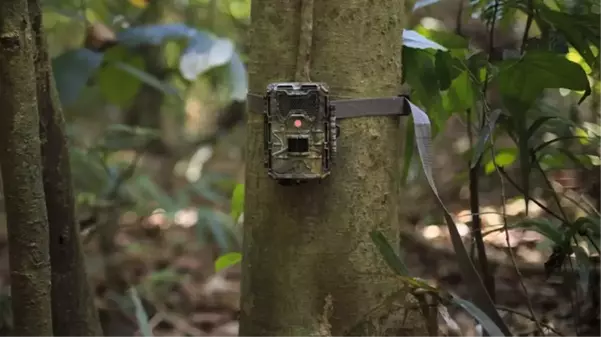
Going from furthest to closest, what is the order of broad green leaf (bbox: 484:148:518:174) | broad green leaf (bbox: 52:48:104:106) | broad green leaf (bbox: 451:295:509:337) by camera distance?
broad green leaf (bbox: 52:48:104:106), broad green leaf (bbox: 484:148:518:174), broad green leaf (bbox: 451:295:509:337)

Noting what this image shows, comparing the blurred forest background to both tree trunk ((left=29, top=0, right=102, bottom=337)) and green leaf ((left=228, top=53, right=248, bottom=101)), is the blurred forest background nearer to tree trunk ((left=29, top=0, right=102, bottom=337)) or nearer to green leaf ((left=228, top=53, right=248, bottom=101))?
green leaf ((left=228, top=53, right=248, bottom=101))

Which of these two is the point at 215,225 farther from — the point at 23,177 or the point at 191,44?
the point at 23,177

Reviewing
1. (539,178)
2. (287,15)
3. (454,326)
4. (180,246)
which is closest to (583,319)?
(539,178)

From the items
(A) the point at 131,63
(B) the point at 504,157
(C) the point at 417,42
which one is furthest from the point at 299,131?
(A) the point at 131,63

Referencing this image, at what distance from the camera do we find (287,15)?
82 cm

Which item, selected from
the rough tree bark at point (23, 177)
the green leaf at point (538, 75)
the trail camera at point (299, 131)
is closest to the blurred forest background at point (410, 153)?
the green leaf at point (538, 75)

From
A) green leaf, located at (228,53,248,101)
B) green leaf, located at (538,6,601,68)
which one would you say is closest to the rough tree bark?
green leaf, located at (538,6,601,68)

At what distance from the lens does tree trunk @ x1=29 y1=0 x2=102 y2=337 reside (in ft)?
2.82

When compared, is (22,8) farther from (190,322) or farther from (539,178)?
(190,322)

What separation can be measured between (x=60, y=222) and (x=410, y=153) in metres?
0.46

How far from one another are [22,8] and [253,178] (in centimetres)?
30

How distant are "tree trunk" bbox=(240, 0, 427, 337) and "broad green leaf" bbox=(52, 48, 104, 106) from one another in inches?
24.7

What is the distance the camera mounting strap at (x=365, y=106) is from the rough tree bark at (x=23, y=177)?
24cm

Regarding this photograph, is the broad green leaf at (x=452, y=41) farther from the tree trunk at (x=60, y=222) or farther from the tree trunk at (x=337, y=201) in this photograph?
the tree trunk at (x=60, y=222)
